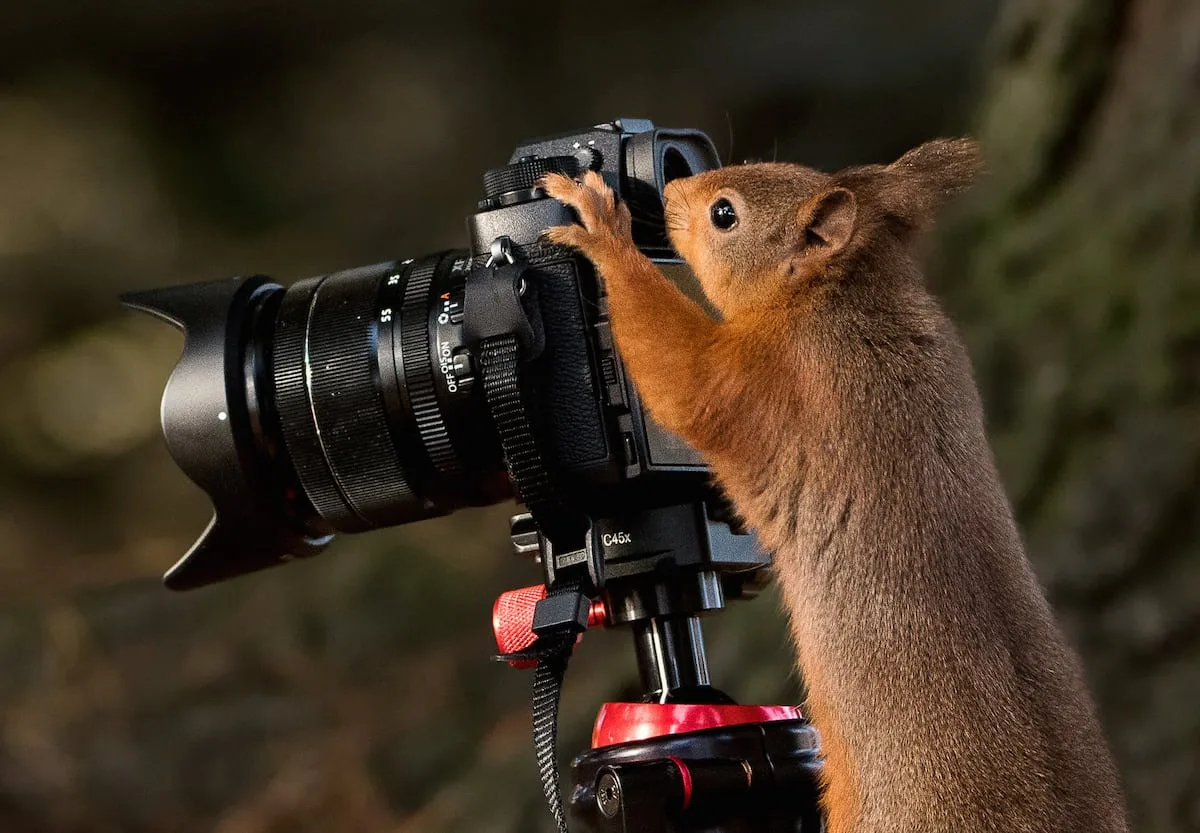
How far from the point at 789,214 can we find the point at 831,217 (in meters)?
0.08

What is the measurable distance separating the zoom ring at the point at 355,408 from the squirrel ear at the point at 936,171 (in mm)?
649

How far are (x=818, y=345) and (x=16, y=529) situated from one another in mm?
2849

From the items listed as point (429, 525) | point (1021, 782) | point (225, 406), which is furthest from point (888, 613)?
point (429, 525)

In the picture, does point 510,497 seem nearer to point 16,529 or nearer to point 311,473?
point 311,473

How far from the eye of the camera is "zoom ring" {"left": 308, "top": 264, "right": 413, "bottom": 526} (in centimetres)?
161

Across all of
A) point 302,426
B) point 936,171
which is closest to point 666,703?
point 302,426

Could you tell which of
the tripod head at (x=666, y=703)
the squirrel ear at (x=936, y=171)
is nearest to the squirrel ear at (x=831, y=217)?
the squirrel ear at (x=936, y=171)

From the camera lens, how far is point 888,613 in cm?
146

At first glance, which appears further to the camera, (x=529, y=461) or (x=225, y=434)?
(x=225, y=434)

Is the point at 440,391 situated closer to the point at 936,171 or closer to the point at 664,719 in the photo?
the point at 664,719

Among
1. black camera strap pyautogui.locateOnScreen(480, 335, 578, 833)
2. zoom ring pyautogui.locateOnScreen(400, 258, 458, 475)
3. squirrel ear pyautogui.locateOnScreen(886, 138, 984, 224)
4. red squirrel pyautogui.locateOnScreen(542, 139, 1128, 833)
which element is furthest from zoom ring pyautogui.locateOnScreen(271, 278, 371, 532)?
squirrel ear pyautogui.locateOnScreen(886, 138, 984, 224)

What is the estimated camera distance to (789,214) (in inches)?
65.9

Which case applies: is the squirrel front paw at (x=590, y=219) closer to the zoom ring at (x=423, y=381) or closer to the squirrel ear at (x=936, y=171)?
the zoom ring at (x=423, y=381)

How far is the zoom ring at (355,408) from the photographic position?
1.61 metres
